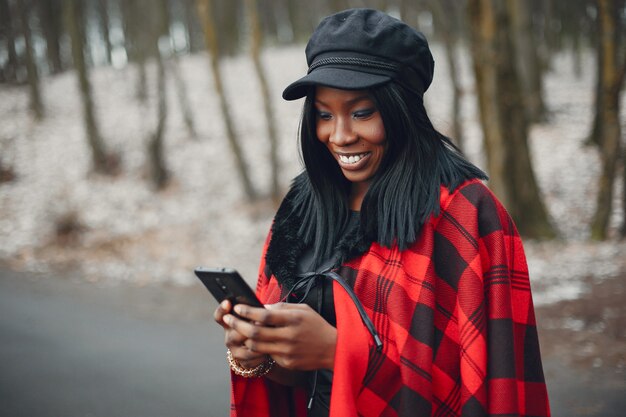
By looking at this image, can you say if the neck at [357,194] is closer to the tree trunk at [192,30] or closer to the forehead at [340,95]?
the forehead at [340,95]

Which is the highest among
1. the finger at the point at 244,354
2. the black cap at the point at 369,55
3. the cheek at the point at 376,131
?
the black cap at the point at 369,55

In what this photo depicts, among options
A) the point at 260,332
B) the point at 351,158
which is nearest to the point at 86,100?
the point at 351,158

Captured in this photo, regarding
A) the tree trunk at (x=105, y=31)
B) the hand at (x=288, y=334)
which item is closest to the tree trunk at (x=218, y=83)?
the hand at (x=288, y=334)

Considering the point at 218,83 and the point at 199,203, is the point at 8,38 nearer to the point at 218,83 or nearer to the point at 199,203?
the point at 218,83

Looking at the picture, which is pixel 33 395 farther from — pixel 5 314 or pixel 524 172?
pixel 524 172

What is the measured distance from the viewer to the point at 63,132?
17.6 m

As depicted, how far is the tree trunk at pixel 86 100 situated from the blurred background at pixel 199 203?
0.05 m

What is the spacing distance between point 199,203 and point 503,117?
6.97m

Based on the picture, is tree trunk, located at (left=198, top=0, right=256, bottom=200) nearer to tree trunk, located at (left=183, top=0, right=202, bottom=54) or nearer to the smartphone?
the smartphone

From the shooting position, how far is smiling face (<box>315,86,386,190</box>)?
1829 millimetres

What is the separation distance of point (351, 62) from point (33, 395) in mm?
4692

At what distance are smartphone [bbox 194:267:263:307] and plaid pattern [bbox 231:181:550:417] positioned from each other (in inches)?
12.2

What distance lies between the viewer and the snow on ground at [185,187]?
29.8 ft

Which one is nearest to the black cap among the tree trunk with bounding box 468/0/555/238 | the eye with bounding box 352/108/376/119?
the eye with bounding box 352/108/376/119
